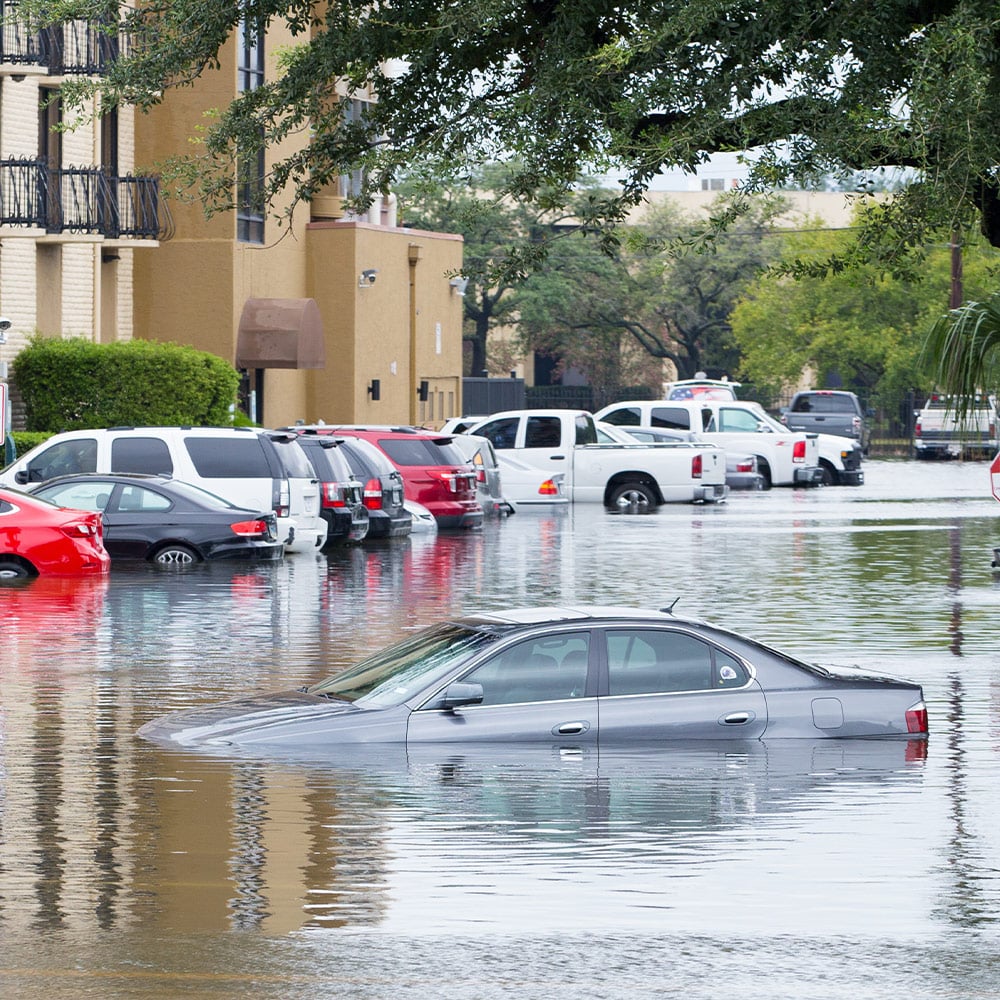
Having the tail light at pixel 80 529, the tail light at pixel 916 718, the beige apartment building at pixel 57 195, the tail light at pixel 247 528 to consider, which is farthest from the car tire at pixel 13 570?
the beige apartment building at pixel 57 195

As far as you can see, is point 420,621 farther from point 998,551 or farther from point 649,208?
point 649,208

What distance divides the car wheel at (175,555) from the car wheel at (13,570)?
2.13 meters

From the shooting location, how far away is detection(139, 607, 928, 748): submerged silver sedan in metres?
12.1

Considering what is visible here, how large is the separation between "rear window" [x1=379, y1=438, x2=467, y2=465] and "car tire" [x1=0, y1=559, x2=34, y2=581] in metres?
9.48

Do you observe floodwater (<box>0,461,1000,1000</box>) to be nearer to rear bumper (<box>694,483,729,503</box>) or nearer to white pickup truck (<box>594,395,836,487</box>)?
rear bumper (<box>694,483,729,503</box>)

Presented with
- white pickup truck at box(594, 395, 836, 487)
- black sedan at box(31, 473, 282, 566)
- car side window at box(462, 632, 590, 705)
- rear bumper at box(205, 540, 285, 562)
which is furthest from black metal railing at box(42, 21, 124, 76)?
car side window at box(462, 632, 590, 705)

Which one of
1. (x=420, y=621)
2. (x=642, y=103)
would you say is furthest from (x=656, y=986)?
(x=420, y=621)

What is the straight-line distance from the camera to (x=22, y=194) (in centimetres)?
4025

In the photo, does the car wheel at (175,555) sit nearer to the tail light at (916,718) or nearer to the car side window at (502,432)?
the car side window at (502,432)

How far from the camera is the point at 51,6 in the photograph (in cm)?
2005

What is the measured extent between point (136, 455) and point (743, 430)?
930 inches

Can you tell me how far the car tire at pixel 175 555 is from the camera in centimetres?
2664

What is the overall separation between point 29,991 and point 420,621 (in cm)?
1332

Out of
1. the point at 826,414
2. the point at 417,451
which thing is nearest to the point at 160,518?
the point at 417,451
